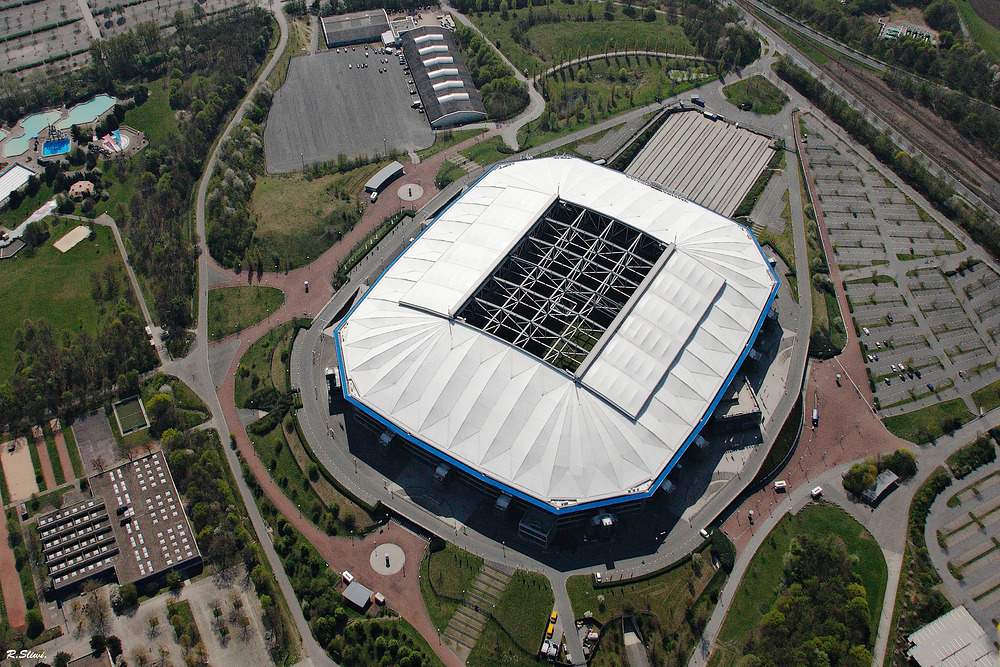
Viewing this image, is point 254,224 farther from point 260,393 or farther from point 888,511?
point 888,511

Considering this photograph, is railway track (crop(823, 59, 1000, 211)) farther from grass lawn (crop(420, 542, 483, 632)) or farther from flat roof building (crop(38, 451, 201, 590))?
flat roof building (crop(38, 451, 201, 590))

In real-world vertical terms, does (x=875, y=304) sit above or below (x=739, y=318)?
below

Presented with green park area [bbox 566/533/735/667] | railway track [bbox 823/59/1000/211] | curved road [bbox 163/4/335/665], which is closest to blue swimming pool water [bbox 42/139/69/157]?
curved road [bbox 163/4/335/665]

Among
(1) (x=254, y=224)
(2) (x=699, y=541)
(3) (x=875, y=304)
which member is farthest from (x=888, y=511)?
(1) (x=254, y=224)

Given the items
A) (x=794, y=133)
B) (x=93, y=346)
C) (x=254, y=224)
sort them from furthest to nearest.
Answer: (x=794, y=133) < (x=254, y=224) < (x=93, y=346)

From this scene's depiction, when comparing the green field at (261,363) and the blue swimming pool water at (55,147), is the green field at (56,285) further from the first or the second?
the green field at (261,363)

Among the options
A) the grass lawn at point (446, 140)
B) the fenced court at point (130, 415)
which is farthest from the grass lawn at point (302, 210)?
the fenced court at point (130, 415)

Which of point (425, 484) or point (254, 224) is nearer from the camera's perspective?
point (425, 484)
